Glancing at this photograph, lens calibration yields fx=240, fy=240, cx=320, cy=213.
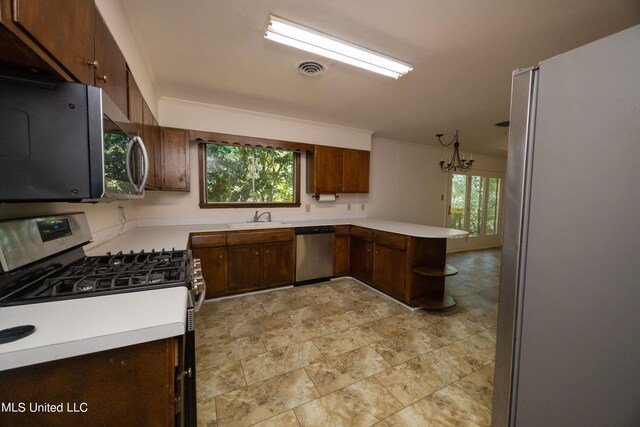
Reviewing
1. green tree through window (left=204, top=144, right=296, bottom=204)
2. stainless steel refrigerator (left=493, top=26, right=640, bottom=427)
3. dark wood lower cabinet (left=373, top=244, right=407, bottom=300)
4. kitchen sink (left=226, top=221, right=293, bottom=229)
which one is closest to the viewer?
stainless steel refrigerator (left=493, top=26, right=640, bottom=427)

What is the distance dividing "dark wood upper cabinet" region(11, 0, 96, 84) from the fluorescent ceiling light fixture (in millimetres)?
1012

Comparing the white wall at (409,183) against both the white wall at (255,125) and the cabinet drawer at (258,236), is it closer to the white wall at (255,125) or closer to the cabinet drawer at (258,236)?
the white wall at (255,125)

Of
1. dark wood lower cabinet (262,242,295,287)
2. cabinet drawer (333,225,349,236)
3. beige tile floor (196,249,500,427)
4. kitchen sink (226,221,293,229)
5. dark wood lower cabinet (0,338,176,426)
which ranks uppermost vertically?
kitchen sink (226,221,293,229)

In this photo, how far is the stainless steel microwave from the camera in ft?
2.39

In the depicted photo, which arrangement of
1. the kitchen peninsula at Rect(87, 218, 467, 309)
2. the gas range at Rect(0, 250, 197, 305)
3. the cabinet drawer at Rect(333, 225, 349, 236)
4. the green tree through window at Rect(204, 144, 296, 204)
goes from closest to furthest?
the gas range at Rect(0, 250, 197, 305) → the kitchen peninsula at Rect(87, 218, 467, 309) → the green tree through window at Rect(204, 144, 296, 204) → the cabinet drawer at Rect(333, 225, 349, 236)

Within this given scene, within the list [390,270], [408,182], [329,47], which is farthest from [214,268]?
[408,182]

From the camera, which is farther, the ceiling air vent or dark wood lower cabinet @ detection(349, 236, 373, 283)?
dark wood lower cabinet @ detection(349, 236, 373, 283)

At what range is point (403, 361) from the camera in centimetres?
188

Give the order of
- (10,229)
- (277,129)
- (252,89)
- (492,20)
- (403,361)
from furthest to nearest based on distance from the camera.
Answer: (277,129) < (252,89) < (403,361) < (492,20) < (10,229)

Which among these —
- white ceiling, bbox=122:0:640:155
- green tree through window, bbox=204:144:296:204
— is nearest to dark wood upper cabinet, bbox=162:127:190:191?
green tree through window, bbox=204:144:296:204

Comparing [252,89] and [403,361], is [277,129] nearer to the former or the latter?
[252,89]

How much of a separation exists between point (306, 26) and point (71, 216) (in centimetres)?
186

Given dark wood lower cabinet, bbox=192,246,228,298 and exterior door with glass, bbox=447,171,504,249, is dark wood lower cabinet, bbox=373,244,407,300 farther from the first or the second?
exterior door with glass, bbox=447,171,504,249

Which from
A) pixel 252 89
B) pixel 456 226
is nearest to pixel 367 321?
pixel 252 89
